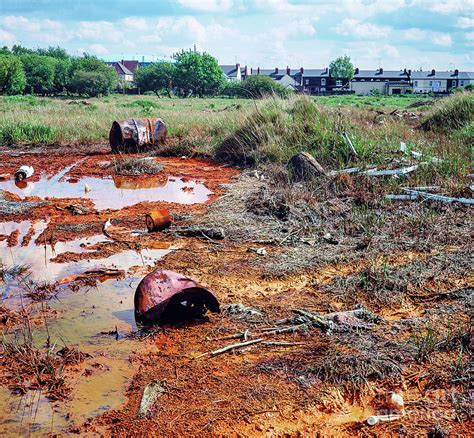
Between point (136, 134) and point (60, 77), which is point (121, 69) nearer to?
point (60, 77)

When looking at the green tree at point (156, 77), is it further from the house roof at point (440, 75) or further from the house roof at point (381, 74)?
the house roof at point (440, 75)

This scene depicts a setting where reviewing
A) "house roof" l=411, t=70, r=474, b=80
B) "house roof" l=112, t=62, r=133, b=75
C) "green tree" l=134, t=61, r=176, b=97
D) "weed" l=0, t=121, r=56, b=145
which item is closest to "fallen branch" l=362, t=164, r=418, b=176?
"weed" l=0, t=121, r=56, b=145

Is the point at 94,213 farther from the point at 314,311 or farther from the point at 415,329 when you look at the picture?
the point at 415,329

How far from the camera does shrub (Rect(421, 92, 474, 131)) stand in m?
14.6

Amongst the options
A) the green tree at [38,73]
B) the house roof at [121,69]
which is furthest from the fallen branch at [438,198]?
the house roof at [121,69]

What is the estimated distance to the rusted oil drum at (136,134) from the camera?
13.6 m

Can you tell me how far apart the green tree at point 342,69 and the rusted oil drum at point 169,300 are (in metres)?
89.9

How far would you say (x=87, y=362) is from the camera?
11.8 ft

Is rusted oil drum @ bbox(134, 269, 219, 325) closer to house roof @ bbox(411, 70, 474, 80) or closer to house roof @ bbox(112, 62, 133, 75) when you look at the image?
house roof @ bbox(411, 70, 474, 80)

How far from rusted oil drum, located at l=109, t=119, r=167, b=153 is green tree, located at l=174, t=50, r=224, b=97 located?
180 ft

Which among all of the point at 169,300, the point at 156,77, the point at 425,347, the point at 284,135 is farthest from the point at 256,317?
the point at 156,77

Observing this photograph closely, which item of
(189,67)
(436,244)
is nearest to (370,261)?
(436,244)

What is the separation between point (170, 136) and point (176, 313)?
39.1ft

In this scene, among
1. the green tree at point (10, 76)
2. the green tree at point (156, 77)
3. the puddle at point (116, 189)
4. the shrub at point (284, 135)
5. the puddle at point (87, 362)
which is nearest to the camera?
the puddle at point (87, 362)
